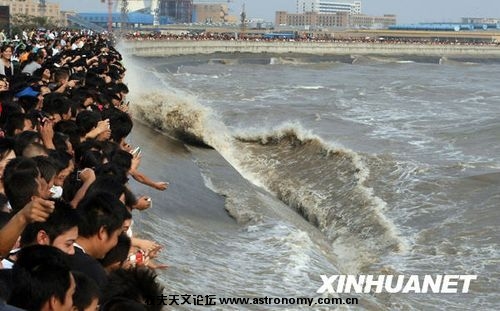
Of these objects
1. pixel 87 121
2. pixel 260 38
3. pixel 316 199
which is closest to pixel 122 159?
pixel 87 121

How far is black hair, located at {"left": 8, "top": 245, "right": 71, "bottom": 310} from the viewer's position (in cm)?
313

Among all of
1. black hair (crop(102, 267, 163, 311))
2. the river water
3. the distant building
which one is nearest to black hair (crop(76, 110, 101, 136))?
the river water

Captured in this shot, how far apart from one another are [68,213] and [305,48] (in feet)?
322

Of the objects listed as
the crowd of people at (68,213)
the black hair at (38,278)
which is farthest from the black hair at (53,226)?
the black hair at (38,278)

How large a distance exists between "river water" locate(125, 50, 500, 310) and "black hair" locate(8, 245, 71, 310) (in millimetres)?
3679

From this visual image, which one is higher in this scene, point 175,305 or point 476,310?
point 175,305

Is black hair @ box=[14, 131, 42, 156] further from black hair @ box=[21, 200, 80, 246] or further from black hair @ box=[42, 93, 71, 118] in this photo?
black hair @ box=[21, 200, 80, 246]

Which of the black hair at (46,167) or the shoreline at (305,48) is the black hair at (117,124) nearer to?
the black hair at (46,167)

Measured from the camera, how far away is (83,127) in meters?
7.46

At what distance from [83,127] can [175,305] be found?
180 centimetres

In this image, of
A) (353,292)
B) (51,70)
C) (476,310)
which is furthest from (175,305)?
(51,70)

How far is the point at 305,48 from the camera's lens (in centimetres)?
10119

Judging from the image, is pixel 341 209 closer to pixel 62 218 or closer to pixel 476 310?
pixel 476 310

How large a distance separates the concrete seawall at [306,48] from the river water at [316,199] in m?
52.7
